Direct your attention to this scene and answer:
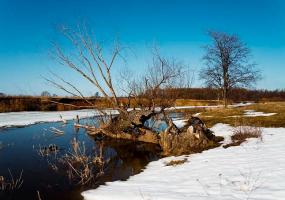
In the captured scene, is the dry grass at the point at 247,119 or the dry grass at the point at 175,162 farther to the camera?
the dry grass at the point at 247,119

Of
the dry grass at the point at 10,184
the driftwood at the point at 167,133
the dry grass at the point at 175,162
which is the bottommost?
the dry grass at the point at 10,184

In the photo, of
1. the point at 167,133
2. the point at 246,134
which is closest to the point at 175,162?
the point at 167,133

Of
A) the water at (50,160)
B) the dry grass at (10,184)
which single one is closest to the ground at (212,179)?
the water at (50,160)

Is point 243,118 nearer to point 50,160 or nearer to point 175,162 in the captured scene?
point 175,162

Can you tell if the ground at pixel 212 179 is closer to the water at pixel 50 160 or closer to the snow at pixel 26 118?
the water at pixel 50 160

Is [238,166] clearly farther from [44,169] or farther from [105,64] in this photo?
[105,64]

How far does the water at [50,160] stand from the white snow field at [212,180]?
A: 2.09ft

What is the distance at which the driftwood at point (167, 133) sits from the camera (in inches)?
482

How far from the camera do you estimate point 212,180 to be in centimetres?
748

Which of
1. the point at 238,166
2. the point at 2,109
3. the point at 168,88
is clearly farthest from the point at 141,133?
the point at 2,109

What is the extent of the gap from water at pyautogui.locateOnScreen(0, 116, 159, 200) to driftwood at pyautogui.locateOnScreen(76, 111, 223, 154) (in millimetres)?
533

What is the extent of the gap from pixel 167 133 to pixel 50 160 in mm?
4470

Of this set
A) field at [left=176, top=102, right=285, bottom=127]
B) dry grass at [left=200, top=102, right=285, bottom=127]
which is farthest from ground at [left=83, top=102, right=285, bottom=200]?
dry grass at [left=200, top=102, right=285, bottom=127]

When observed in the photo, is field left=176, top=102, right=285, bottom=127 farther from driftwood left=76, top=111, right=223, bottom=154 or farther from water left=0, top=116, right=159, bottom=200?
water left=0, top=116, right=159, bottom=200
